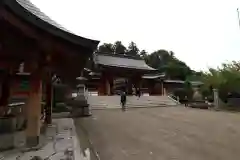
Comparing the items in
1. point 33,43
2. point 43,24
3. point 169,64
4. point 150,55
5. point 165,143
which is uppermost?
point 150,55

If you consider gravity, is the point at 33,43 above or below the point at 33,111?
above

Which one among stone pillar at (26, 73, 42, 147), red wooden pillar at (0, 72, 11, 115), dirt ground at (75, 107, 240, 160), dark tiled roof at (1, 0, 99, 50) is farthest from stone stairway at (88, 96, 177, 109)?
dark tiled roof at (1, 0, 99, 50)

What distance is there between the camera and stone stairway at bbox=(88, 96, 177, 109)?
80.7 feet

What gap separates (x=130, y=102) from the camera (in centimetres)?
2689

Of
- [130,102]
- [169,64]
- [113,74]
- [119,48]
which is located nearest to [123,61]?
[113,74]

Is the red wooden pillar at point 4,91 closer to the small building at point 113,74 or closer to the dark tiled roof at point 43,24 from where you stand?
the dark tiled roof at point 43,24

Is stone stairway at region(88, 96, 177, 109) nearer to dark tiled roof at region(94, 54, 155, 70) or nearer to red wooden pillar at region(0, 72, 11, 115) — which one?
dark tiled roof at region(94, 54, 155, 70)

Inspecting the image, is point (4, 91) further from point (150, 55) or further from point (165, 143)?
point (150, 55)

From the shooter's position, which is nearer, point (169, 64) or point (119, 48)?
point (169, 64)

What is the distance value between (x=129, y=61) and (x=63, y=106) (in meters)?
21.1

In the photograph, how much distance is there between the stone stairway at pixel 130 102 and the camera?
24597 millimetres

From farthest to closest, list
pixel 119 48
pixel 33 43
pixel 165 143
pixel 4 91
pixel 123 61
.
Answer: pixel 119 48, pixel 123 61, pixel 4 91, pixel 165 143, pixel 33 43

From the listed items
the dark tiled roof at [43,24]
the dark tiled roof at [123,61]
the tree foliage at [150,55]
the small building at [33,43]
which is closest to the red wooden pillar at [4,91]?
the small building at [33,43]

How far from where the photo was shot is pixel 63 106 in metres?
19.7
